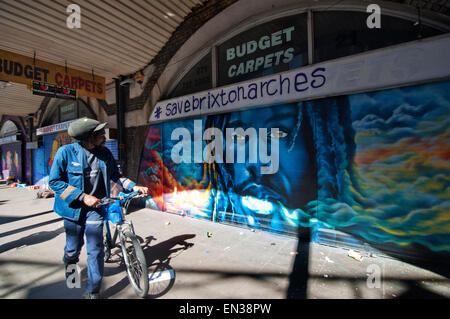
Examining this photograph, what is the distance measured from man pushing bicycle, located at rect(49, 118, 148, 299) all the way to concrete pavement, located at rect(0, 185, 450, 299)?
55 centimetres

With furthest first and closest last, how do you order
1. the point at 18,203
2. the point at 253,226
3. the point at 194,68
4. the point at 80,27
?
the point at 18,203
the point at 194,68
the point at 80,27
the point at 253,226

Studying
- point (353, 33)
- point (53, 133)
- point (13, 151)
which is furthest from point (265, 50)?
point (13, 151)

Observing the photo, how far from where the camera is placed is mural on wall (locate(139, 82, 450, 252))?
3045 mm

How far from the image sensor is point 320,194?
3.82 metres

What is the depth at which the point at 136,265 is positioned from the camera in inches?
96.4

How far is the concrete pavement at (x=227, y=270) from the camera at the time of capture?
2521 mm

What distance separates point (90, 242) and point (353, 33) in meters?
4.90

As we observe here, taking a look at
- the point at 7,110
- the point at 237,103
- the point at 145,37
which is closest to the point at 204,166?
the point at 237,103

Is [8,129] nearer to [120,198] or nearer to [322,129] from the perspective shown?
[120,198]

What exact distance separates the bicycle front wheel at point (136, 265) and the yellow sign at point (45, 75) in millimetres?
5661

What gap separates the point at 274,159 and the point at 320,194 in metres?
1.07

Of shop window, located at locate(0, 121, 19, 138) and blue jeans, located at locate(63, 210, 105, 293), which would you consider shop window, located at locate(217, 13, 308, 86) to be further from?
shop window, located at locate(0, 121, 19, 138)

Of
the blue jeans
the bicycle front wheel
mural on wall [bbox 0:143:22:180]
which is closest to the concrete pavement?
the bicycle front wheel
